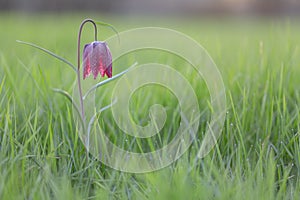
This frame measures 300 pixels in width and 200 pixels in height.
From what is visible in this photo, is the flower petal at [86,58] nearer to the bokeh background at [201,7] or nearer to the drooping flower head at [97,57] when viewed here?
the drooping flower head at [97,57]

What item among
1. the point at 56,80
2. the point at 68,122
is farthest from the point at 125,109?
the point at 56,80

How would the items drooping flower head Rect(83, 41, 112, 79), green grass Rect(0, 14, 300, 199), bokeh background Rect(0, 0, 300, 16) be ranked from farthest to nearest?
bokeh background Rect(0, 0, 300, 16) → drooping flower head Rect(83, 41, 112, 79) → green grass Rect(0, 14, 300, 199)

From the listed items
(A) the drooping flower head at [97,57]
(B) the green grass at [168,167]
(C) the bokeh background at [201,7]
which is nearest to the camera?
(B) the green grass at [168,167]

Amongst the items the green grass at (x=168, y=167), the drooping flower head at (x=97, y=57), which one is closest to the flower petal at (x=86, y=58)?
the drooping flower head at (x=97, y=57)

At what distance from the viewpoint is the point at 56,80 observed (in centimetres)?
197

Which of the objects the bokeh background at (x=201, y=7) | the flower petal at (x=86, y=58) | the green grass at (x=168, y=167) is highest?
the flower petal at (x=86, y=58)

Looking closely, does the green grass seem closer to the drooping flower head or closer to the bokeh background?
the drooping flower head

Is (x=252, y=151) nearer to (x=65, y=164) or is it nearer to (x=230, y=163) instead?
(x=230, y=163)

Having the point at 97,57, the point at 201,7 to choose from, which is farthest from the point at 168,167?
the point at 201,7

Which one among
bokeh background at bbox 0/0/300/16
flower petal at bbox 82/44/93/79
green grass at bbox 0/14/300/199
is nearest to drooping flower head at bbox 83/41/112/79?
flower petal at bbox 82/44/93/79

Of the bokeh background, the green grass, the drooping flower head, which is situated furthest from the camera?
the bokeh background

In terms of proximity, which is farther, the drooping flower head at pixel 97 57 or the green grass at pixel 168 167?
the drooping flower head at pixel 97 57

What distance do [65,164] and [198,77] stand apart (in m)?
0.73

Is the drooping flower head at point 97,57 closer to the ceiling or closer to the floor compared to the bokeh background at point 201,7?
closer to the ceiling
